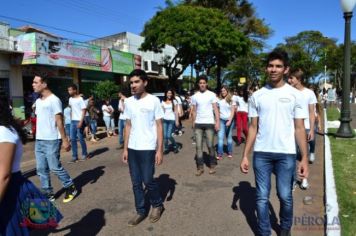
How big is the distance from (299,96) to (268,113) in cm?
37

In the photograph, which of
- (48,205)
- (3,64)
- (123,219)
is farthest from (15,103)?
(48,205)

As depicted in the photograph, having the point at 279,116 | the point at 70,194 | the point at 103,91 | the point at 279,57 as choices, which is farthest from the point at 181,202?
the point at 103,91

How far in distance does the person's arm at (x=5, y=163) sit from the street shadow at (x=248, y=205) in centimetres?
283

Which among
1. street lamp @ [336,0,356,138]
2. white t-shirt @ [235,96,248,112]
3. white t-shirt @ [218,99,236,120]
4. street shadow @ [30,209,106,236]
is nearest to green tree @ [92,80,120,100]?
white t-shirt @ [235,96,248,112]

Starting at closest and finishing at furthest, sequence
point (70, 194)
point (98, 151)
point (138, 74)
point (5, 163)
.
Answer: point (5, 163) < point (138, 74) < point (70, 194) < point (98, 151)

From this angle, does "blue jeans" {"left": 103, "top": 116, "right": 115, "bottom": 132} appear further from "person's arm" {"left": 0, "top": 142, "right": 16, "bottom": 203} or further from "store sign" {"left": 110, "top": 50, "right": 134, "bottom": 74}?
"person's arm" {"left": 0, "top": 142, "right": 16, "bottom": 203}

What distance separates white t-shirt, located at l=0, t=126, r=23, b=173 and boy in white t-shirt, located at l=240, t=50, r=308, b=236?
219cm

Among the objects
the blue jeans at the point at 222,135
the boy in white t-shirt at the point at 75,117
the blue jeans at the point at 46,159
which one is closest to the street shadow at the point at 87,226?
the blue jeans at the point at 46,159

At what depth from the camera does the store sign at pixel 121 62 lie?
2382cm

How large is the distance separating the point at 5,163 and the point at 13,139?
17 centimetres

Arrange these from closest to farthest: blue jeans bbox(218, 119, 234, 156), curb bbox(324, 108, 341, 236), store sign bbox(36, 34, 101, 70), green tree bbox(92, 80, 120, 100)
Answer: curb bbox(324, 108, 341, 236) → blue jeans bbox(218, 119, 234, 156) → store sign bbox(36, 34, 101, 70) → green tree bbox(92, 80, 120, 100)

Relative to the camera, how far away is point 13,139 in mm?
2359

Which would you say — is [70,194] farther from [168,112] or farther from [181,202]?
[168,112]

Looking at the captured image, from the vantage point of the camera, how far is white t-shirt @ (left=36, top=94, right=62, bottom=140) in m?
5.17
